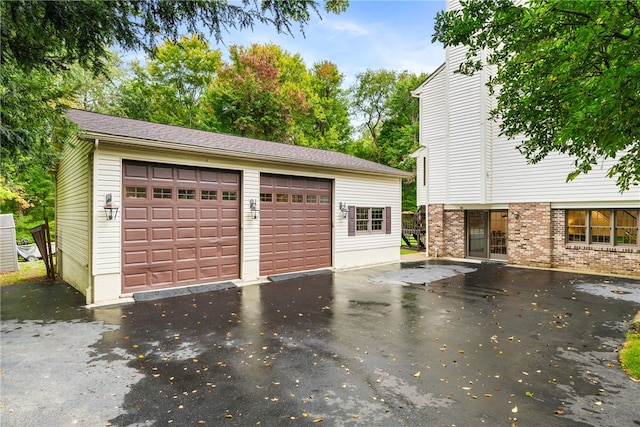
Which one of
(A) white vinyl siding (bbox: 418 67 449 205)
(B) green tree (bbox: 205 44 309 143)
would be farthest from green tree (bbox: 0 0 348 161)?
(B) green tree (bbox: 205 44 309 143)

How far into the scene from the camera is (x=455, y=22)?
17.6ft

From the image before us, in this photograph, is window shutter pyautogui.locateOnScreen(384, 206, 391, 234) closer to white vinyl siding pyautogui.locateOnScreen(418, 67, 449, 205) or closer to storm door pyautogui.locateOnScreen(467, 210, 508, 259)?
white vinyl siding pyautogui.locateOnScreen(418, 67, 449, 205)

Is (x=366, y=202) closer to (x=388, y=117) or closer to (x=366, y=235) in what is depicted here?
(x=366, y=235)

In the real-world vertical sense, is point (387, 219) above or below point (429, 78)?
below

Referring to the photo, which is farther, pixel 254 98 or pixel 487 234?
pixel 254 98

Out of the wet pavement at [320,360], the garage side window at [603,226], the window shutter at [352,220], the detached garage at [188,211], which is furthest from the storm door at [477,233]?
the wet pavement at [320,360]

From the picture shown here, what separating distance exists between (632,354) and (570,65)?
12.4 feet

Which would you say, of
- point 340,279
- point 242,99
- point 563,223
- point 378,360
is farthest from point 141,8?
point 242,99

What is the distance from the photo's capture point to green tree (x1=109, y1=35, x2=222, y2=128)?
74.6 feet

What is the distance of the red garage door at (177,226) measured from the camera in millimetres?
7742

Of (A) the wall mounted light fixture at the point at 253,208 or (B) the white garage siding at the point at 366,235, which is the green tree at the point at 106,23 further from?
(B) the white garage siding at the point at 366,235

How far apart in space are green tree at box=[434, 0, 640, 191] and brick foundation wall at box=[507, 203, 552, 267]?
713 centimetres

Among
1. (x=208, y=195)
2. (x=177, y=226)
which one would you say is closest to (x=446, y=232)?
(x=208, y=195)

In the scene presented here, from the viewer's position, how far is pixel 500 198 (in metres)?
13.0
